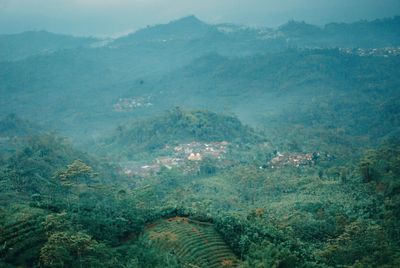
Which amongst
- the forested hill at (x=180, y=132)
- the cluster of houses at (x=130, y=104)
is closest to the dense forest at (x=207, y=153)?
the forested hill at (x=180, y=132)

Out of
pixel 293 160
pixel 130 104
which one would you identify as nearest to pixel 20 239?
pixel 293 160

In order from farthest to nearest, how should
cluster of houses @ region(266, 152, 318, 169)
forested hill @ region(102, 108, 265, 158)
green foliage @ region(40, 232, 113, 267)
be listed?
forested hill @ region(102, 108, 265, 158) < cluster of houses @ region(266, 152, 318, 169) < green foliage @ region(40, 232, 113, 267)

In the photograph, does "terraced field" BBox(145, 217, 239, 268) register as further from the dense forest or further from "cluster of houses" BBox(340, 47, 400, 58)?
"cluster of houses" BBox(340, 47, 400, 58)

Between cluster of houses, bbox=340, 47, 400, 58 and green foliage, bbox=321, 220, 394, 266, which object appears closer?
green foliage, bbox=321, 220, 394, 266

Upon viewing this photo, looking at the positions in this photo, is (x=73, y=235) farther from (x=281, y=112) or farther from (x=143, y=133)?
(x=281, y=112)

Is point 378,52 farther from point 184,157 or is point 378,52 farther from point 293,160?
point 184,157

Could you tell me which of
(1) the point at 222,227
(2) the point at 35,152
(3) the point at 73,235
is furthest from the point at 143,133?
(3) the point at 73,235

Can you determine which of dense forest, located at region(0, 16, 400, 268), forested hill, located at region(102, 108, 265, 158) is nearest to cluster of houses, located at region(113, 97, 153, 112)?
dense forest, located at region(0, 16, 400, 268)
